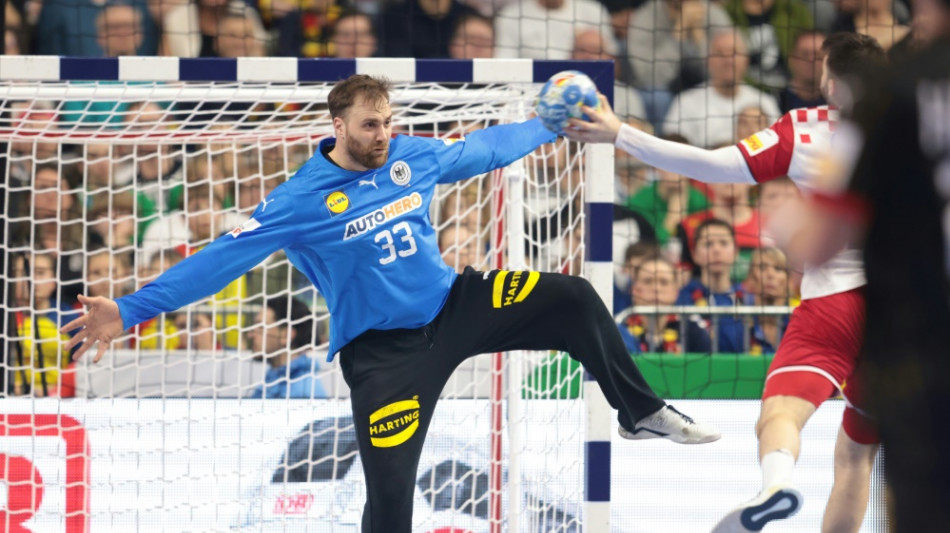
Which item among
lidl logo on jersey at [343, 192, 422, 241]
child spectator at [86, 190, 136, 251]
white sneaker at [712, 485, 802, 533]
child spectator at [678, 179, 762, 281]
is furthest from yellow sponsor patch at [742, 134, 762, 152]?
child spectator at [86, 190, 136, 251]

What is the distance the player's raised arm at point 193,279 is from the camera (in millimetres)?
4020

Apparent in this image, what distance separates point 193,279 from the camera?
13.6 ft

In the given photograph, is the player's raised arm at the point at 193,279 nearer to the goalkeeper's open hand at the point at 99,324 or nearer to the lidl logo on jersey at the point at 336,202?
the goalkeeper's open hand at the point at 99,324

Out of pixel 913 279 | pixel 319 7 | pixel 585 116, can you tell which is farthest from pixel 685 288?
pixel 913 279

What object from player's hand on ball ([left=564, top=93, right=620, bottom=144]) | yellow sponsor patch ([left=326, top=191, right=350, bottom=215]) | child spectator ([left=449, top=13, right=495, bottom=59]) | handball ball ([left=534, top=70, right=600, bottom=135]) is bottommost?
yellow sponsor patch ([left=326, top=191, right=350, bottom=215])

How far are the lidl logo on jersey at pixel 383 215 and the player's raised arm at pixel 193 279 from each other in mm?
220

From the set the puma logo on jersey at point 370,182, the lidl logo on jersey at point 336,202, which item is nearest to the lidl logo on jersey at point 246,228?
the lidl logo on jersey at point 336,202

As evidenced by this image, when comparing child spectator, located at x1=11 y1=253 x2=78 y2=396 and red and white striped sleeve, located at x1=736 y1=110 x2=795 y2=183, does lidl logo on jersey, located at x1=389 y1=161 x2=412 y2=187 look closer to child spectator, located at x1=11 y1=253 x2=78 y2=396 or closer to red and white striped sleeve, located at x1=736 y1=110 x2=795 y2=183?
red and white striped sleeve, located at x1=736 y1=110 x2=795 y2=183

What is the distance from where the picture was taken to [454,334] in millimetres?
4496

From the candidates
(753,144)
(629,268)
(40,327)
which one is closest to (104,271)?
(40,327)

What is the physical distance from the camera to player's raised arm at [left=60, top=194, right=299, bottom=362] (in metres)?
4.02

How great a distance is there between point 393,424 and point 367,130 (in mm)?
1080

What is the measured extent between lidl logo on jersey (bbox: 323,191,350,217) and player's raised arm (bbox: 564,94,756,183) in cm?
89

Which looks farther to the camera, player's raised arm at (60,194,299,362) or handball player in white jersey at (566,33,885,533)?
player's raised arm at (60,194,299,362)
